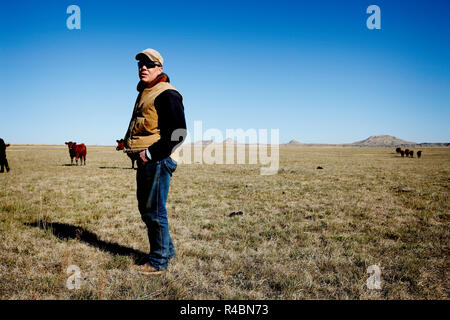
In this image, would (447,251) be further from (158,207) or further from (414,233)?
(158,207)

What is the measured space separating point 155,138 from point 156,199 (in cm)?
83

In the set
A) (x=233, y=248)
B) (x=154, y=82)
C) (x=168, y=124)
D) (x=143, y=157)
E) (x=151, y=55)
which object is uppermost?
(x=151, y=55)

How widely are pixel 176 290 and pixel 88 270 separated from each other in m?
1.48

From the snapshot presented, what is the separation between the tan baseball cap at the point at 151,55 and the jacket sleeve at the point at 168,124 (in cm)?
52

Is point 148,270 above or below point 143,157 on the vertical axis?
below

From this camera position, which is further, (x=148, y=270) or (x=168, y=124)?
(x=148, y=270)

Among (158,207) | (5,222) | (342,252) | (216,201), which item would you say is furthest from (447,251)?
(5,222)

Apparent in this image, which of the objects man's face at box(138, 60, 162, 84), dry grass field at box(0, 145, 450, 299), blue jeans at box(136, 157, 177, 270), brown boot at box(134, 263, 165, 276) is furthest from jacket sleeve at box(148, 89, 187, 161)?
dry grass field at box(0, 145, 450, 299)

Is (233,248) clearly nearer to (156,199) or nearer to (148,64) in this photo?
(156,199)

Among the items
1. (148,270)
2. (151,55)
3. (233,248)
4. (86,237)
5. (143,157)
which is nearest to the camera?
(143,157)

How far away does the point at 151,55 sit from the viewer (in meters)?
3.09

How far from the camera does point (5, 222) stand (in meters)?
5.41

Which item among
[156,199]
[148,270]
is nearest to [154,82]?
[156,199]
